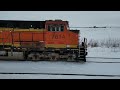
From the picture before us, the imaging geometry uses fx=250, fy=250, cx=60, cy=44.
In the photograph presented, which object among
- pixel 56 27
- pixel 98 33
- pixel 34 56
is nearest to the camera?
pixel 34 56

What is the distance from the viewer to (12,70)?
673cm

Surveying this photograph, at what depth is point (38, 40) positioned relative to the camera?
30.5 feet

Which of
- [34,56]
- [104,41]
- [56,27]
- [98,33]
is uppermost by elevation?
[56,27]

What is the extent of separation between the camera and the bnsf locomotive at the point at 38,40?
29.4ft

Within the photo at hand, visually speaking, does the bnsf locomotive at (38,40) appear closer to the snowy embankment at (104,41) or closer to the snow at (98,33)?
the snow at (98,33)

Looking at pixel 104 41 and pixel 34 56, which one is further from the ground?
pixel 104 41

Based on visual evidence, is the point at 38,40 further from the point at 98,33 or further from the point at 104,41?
the point at 104,41

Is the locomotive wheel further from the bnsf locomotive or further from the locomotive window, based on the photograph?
the locomotive window

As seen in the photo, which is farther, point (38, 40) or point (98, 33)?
point (98, 33)

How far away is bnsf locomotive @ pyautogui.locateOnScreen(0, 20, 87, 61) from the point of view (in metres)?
8.95

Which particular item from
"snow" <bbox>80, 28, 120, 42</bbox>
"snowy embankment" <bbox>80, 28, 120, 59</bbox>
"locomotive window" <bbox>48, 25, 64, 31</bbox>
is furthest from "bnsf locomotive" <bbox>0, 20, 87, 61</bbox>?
"snowy embankment" <bbox>80, 28, 120, 59</bbox>

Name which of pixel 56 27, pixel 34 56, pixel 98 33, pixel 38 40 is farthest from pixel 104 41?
pixel 34 56
